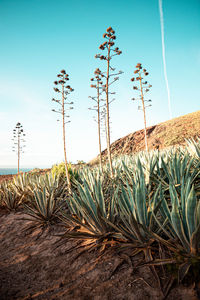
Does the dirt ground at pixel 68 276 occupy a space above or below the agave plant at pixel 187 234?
below

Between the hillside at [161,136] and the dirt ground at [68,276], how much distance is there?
17595 mm

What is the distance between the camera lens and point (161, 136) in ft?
71.9

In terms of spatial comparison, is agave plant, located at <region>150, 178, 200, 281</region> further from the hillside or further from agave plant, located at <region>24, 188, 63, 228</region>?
the hillside

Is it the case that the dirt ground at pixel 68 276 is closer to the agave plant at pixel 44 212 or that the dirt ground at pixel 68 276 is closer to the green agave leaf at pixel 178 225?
the green agave leaf at pixel 178 225

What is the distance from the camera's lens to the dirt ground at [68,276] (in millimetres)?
1469

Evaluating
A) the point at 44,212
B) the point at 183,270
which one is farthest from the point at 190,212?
the point at 44,212

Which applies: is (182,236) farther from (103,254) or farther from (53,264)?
(53,264)

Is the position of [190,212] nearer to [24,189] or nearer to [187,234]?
[187,234]

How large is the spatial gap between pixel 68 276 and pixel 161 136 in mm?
21909

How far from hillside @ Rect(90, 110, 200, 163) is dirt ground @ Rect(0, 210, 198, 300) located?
17.6 meters

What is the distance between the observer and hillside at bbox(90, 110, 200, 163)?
19.3 meters

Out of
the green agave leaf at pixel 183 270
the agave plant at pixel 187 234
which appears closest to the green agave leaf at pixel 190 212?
the agave plant at pixel 187 234

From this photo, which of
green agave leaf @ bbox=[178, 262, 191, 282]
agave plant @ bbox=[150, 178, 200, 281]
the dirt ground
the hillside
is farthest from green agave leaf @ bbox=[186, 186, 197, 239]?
the hillside

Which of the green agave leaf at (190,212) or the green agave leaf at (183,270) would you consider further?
the green agave leaf at (190,212)
